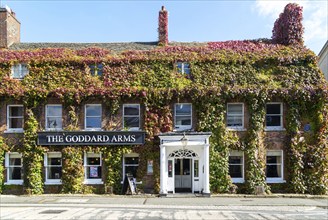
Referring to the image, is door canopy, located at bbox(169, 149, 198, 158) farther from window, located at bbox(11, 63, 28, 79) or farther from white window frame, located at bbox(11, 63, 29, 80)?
window, located at bbox(11, 63, 28, 79)

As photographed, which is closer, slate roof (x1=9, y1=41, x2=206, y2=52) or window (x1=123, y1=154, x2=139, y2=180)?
window (x1=123, y1=154, x2=139, y2=180)

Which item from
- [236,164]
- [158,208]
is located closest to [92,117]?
[158,208]

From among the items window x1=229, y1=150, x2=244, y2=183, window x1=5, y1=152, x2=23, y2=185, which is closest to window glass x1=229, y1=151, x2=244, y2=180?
window x1=229, y1=150, x2=244, y2=183

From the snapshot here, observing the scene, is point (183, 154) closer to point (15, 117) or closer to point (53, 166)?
point (53, 166)

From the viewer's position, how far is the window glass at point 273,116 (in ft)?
75.2

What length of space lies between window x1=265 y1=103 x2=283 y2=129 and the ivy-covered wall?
474 millimetres

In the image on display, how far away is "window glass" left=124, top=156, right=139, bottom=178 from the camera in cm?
2261

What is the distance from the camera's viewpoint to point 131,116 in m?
23.0

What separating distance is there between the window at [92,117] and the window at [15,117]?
416cm

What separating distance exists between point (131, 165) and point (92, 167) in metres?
2.48

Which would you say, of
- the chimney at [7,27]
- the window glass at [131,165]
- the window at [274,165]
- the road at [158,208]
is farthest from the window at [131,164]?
the chimney at [7,27]

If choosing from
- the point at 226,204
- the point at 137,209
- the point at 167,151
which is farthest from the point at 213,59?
the point at 137,209

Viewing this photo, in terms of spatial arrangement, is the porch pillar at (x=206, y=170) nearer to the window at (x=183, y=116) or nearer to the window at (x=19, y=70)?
the window at (x=183, y=116)

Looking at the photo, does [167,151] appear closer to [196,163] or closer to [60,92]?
[196,163]
